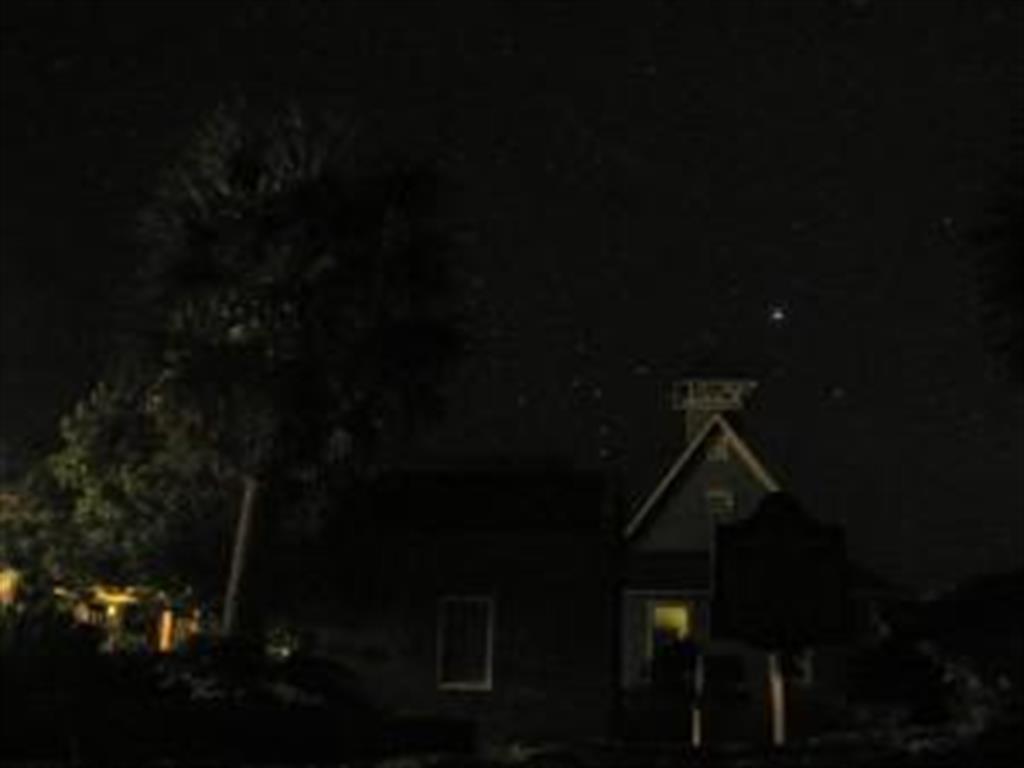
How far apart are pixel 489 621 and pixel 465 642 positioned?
73cm

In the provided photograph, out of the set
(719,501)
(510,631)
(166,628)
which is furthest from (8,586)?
(719,501)

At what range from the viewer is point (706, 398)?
42.9 metres

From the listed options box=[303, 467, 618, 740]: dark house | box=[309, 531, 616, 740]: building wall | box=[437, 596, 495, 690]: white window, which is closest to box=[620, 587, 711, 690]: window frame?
box=[303, 467, 618, 740]: dark house

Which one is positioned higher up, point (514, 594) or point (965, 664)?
point (514, 594)

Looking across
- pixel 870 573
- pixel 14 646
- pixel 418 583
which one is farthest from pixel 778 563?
pixel 870 573

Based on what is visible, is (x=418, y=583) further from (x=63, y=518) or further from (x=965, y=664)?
(x=965, y=664)

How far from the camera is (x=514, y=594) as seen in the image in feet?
124

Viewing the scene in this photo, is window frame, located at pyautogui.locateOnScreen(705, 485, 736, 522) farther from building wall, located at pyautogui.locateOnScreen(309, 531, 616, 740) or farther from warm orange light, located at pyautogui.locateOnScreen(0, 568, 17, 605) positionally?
warm orange light, located at pyautogui.locateOnScreen(0, 568, 17, 605)

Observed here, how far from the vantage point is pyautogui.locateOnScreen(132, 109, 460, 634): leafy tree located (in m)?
34.1

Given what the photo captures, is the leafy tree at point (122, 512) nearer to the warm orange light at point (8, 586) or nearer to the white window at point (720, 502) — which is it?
the warm orange light at point (8, 586)

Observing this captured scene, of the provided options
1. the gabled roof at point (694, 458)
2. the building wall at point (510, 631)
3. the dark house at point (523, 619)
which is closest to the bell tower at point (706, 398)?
the gabled roof at point (694, 458)

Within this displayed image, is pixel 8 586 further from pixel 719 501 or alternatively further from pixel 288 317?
pixel 719 501

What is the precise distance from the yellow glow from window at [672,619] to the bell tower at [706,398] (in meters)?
4.93

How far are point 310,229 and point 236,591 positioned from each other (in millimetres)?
7449
